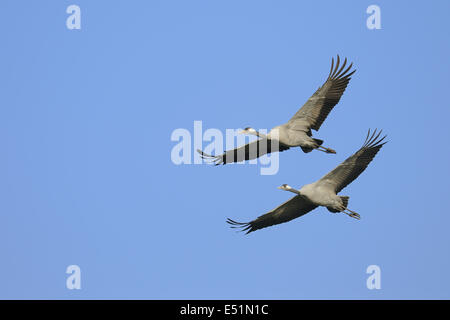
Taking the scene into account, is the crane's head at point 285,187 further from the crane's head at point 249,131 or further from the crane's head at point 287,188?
the crane's head at point 249,131

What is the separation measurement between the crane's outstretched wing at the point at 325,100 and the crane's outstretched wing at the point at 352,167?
120cm

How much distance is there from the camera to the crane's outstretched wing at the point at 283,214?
22094mm

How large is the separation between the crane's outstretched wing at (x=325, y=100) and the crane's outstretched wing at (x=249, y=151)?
1.13 m

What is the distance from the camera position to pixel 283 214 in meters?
22.5

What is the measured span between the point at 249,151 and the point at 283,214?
75.3 inches

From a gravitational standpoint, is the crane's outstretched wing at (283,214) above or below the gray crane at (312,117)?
below

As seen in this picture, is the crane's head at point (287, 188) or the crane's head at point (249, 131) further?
the crane's head at point (249, 131)

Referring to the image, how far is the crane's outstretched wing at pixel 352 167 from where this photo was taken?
A: 2109cm

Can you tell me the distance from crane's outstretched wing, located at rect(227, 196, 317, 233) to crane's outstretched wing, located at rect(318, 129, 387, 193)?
86 cm

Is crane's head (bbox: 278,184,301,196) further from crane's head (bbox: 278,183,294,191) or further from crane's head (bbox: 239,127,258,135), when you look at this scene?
crane's head (bbox: 239,127,258,135)

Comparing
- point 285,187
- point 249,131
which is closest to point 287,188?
point 285,187

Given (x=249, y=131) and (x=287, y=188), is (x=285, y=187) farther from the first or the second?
(x=249, y=131)
